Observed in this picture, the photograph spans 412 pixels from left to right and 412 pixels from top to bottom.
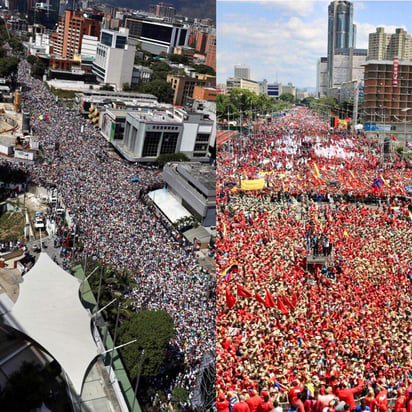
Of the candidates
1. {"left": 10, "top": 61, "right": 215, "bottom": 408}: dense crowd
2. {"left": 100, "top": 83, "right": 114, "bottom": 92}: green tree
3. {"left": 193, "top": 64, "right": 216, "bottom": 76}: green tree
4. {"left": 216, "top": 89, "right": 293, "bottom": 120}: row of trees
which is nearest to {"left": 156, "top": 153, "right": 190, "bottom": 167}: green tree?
{"left": 10, "top": 61, "right": 215, "bottom": 408}: dense crowd

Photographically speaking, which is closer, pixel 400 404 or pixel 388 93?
pixel 400 404

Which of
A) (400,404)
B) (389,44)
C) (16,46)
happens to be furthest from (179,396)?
(16,46)

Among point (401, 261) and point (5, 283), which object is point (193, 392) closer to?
point (5, 283)

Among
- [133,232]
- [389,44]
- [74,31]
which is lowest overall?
[133,232]

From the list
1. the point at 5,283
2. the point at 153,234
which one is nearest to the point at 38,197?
the point at 153,234

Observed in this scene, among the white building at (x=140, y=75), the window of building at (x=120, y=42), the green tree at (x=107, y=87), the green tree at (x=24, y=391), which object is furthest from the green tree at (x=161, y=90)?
the green tree at (x=24, y=391)

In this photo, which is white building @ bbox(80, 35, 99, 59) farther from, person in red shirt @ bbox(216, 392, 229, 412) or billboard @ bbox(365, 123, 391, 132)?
person in red shirt @ bbox(216, 392, 229, 412)

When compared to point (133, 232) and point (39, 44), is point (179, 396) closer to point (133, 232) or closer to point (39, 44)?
point (133, 232)
